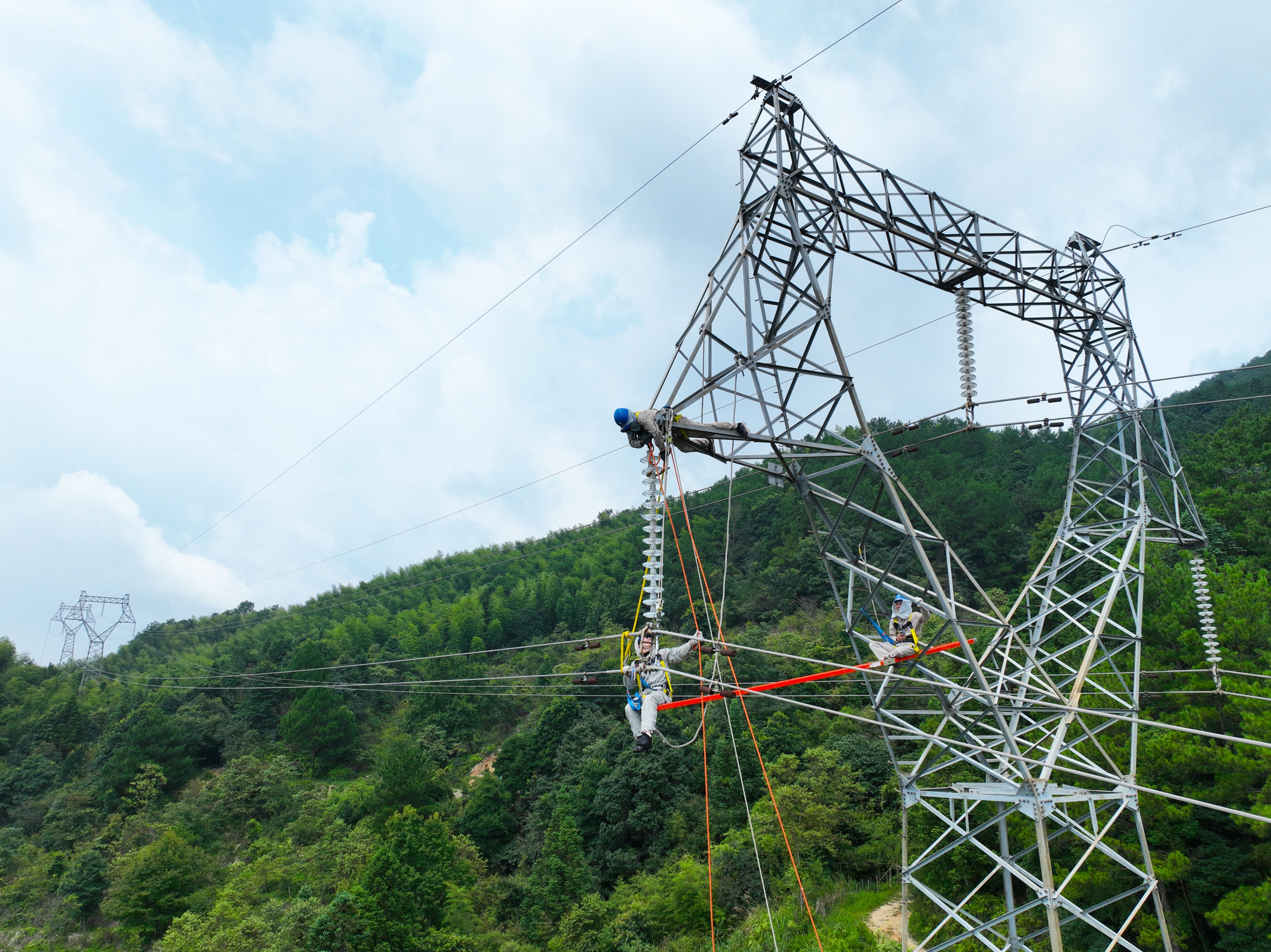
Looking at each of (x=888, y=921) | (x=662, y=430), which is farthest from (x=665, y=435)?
(x=888, y=921)

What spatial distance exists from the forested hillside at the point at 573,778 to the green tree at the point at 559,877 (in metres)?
0.14

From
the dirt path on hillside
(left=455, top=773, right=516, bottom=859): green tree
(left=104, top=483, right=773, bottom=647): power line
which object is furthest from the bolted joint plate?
(left=104, top=483, right=773, bottom=647): power line

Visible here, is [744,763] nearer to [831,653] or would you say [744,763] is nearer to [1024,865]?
[831,653]

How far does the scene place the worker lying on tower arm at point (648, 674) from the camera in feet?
33.8

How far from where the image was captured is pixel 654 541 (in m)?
10.5

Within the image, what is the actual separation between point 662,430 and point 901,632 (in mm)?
5179

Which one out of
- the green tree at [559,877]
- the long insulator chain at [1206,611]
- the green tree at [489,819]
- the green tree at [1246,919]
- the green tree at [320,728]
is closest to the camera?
the green tree at [1246,919]

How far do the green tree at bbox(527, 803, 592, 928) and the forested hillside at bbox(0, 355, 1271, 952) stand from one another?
138 mm

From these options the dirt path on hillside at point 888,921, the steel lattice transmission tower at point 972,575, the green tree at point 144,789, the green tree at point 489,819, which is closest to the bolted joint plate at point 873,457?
the steel lattice transmission tower at point 972,575

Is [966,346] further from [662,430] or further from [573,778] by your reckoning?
[573,778]

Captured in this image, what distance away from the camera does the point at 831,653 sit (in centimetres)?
4334

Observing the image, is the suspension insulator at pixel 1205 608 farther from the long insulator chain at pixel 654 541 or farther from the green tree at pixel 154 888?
the green tree at pixel 154 888

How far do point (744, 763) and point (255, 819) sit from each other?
31.1m

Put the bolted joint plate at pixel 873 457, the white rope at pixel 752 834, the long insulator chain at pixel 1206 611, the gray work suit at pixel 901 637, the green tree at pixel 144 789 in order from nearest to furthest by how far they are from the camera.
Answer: the bolted joint plate at pixel 873 457 < the gray work suit at pixel 901 637 < the long insulator chain at pixel 1206 611 < the white rope at pixel 752 834 < the green tree at pixel 144 789
